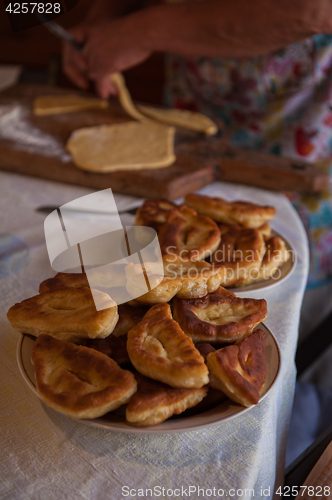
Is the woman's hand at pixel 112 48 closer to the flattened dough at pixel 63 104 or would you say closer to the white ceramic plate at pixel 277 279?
the flattened dough at pixel 63 104

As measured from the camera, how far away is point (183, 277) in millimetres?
728

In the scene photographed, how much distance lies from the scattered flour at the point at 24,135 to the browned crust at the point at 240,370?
1.16 metres

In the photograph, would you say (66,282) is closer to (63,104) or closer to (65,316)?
(65,316)

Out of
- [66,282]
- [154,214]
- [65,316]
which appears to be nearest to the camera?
[65,316]

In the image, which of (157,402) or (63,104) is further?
(63,104)

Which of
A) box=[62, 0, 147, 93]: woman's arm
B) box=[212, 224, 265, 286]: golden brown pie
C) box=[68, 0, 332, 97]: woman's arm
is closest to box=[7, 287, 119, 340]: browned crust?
box=[212, 224, 265, 286]: golden brown pie

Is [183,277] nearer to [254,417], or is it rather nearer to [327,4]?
[254,417]

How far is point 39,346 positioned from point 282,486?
1.82 ft

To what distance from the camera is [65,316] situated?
659 mm

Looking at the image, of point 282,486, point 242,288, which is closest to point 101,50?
point 242,288

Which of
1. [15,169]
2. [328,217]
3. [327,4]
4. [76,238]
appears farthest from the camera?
[328,217]

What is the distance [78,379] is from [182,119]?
5.18 feet

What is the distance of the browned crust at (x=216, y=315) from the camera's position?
65 cm

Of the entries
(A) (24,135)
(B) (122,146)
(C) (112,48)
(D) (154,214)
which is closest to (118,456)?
(D) (154,214)
